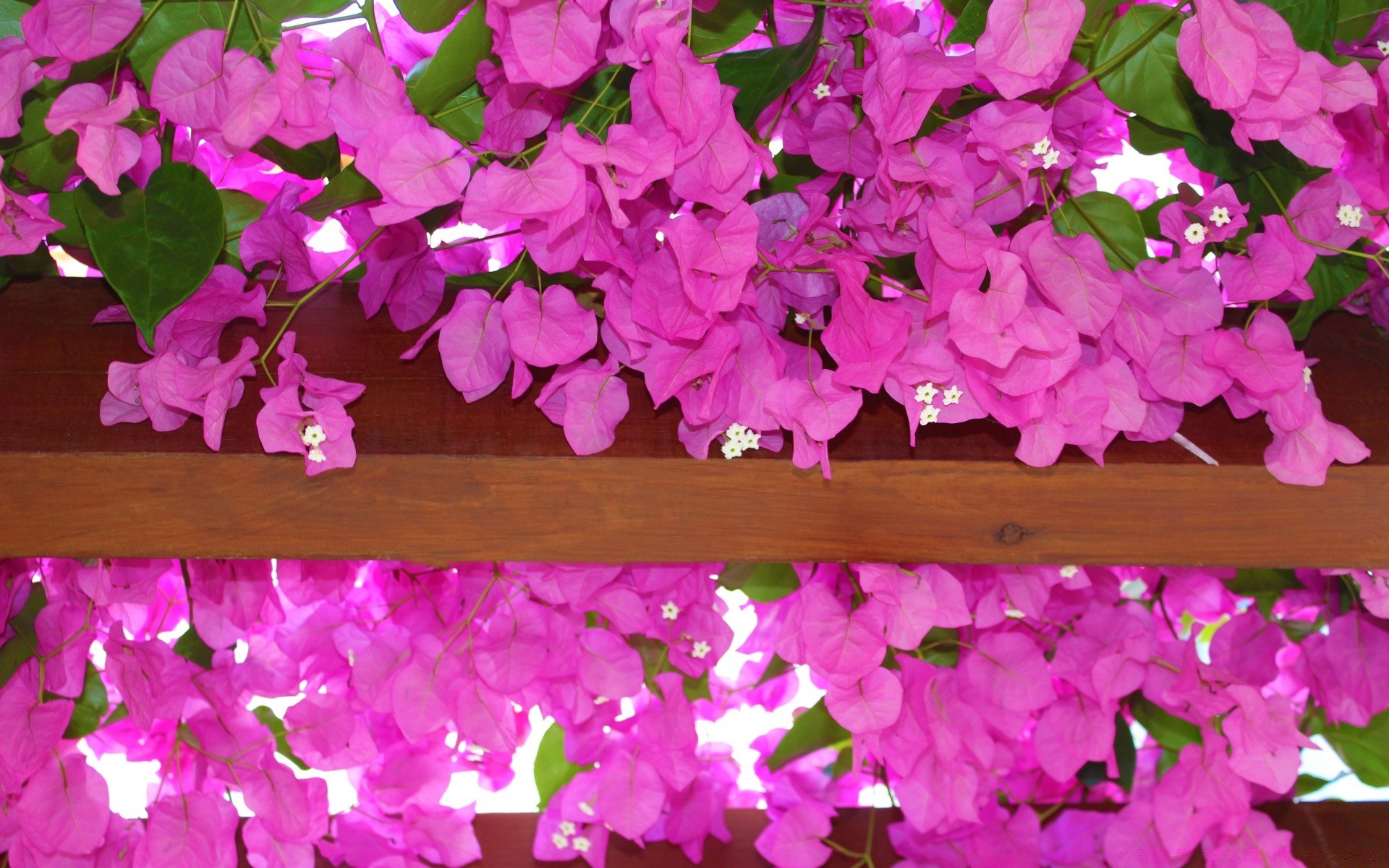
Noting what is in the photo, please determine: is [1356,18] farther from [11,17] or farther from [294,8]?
[11,17]

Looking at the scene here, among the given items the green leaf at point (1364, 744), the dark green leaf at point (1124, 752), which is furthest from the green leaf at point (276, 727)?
the green leaf at point (1364, 744)

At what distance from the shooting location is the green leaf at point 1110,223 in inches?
29.9

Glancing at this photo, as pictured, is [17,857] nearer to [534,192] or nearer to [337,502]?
[337,502]

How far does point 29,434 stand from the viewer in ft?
2.21

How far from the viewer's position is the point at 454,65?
661mm

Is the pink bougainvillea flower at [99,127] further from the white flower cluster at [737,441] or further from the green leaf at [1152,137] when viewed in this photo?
the green leaf at [1152,137]

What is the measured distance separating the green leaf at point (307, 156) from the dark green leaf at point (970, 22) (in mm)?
400

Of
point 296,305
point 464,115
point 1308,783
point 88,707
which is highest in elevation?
point 464,115

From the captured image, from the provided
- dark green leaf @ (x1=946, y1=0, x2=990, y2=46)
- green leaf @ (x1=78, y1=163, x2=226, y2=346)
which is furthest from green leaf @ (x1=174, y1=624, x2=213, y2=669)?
dark green leaf @ (x1=946, y1=0, x2=990, y2=46)

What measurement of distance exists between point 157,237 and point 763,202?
0.39 meters

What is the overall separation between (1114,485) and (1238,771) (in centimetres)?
37

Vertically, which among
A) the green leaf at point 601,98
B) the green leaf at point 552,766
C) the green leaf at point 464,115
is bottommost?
the green leaf at point 552,766

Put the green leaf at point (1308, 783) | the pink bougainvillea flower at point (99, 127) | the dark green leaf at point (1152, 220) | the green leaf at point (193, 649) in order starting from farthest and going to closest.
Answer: the green leaf at point (1308, 783), the green leaf at point (193, 649), the dark green leaf at point (1152, 220), the pink bougainvillea flower at point (99, 127)

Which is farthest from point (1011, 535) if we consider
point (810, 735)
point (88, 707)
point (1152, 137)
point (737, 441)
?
point (88, 707)
